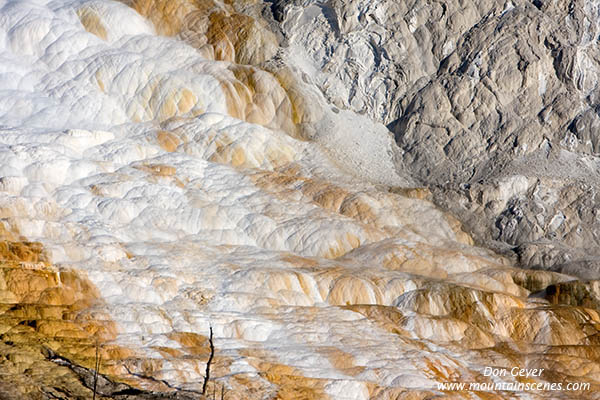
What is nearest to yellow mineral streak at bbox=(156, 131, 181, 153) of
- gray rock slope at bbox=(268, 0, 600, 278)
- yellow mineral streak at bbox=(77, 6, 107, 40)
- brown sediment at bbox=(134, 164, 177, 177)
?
brown sediment at bbox=(134, 164, 177, 177)

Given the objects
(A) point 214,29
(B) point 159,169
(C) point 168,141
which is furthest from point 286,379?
(A) point 214,29

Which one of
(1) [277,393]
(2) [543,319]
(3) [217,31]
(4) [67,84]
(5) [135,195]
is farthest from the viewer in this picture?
(3) [217,31]

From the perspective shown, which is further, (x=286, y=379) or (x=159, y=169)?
(x=159, y=169)

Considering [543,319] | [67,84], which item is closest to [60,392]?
[543,319]

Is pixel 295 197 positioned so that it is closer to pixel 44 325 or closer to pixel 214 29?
pixel 214 29

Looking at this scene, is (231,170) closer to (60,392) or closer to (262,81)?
(262,81)
